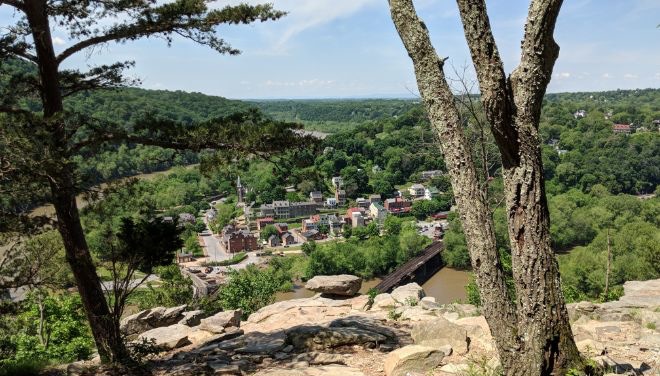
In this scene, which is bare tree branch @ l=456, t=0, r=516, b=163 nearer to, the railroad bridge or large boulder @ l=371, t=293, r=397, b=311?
large boulder @ l=371, t=293, r=397, b=311

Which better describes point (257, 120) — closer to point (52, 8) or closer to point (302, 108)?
point (52, 8)

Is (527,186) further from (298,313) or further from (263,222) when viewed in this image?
(263,222)

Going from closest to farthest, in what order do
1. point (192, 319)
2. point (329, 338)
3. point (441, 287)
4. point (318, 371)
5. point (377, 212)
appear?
1. point (318, 371)
2. point (329, 338)
3. point (192, 319)
4. point (441, 287)
5. point (377, 212)

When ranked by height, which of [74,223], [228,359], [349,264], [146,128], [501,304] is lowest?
[349,264]

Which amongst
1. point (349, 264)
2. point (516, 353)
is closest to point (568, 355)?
point (516, 353)

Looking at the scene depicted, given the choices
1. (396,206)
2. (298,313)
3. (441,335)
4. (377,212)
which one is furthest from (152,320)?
(396,206)

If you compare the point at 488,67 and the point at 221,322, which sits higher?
the point at 488,67

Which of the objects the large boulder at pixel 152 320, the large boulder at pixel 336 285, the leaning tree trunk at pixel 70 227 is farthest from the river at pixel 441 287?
the leaning tree trunk at pixel 70 227
